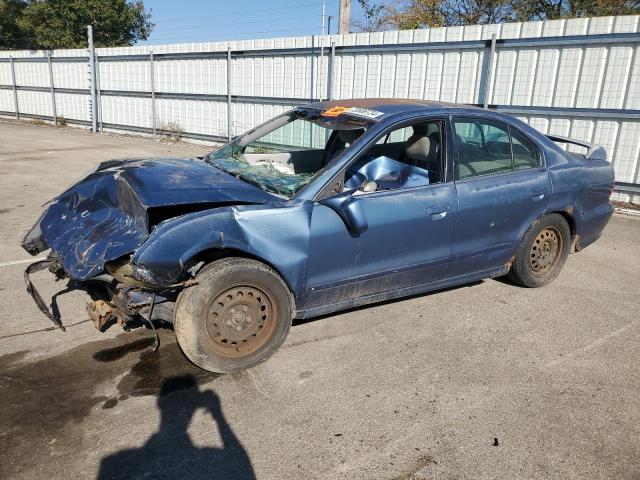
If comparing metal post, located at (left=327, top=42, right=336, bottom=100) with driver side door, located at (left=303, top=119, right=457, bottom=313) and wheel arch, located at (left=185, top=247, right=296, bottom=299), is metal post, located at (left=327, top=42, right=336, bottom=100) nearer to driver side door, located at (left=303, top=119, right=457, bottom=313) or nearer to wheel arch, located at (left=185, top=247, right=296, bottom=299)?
driver side door, located at (left=303, top=119, right=457, bottom=313)

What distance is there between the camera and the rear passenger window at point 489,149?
4.07 m

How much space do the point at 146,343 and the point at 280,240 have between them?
126 centimetres

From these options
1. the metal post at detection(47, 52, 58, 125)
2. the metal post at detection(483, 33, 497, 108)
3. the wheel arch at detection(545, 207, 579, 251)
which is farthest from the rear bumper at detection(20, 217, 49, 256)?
the metal post at detection(47, 52, 58, 125)

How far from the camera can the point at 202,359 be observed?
3.18 meters

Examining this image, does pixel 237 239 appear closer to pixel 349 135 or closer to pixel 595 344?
pixel 349 135

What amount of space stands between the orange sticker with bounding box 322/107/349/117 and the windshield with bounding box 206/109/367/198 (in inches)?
1.6

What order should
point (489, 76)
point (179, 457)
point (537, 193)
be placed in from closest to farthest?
point (179, 457), point (537, 193), point (489, 76)

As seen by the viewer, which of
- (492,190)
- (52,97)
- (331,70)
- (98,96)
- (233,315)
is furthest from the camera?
(52,97)

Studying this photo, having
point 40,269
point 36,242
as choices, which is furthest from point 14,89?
point 40,269

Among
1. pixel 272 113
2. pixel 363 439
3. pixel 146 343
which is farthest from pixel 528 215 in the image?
pixel 272 113

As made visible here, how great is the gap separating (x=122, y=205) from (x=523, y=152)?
327cm

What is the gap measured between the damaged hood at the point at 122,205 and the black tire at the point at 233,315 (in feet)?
1.45

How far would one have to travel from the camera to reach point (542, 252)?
4.77m

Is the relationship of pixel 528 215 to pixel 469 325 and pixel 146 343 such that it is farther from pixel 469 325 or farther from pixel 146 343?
pixel 146 343
